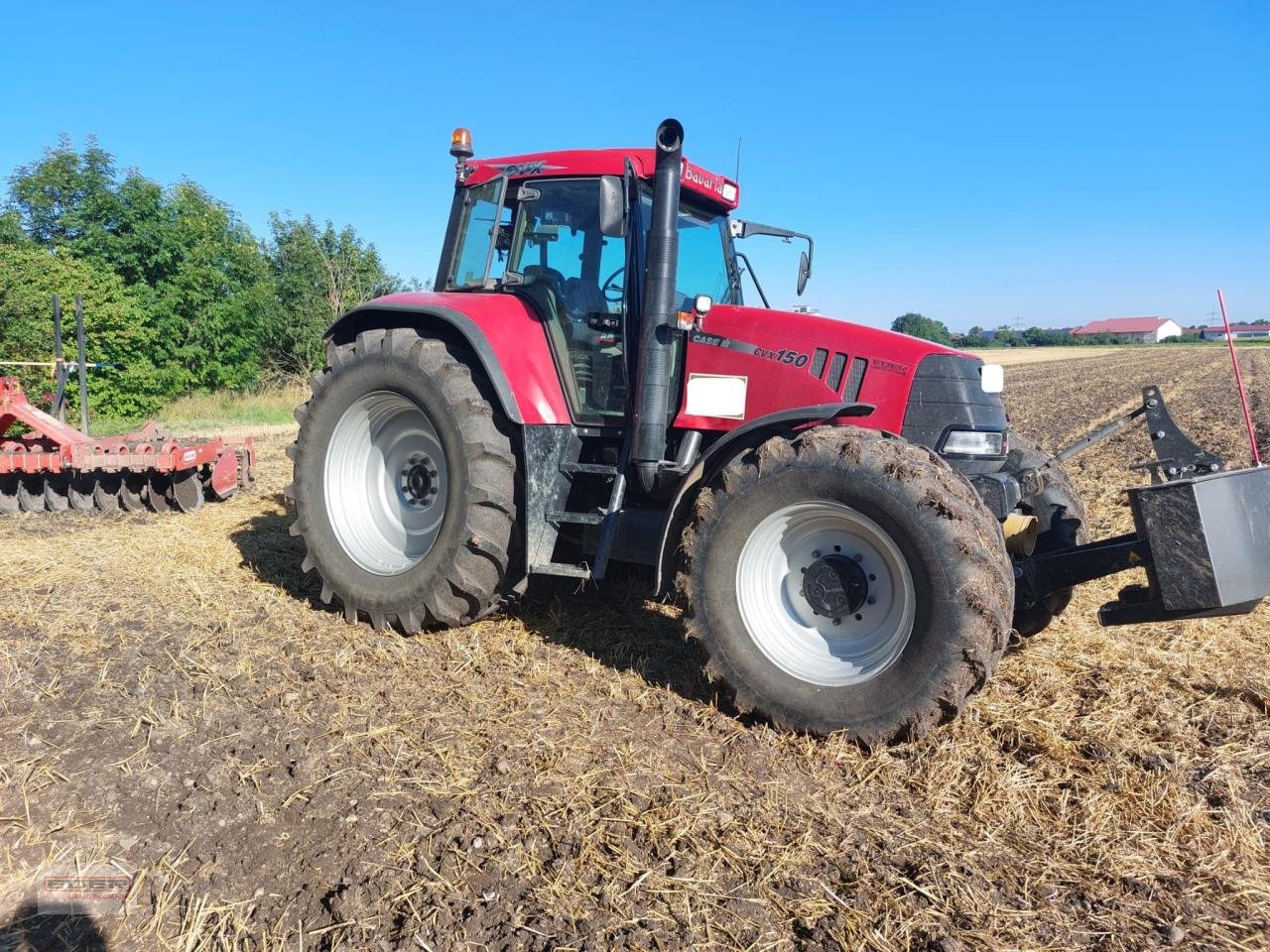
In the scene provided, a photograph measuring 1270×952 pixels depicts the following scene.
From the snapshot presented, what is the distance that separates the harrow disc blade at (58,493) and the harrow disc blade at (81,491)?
0.05m

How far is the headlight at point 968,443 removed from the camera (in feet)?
11.5

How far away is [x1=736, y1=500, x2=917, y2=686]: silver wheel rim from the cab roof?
1.83 meters

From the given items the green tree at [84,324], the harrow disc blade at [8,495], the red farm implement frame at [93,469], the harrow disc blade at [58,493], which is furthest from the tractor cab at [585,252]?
the green tree at [84,324]

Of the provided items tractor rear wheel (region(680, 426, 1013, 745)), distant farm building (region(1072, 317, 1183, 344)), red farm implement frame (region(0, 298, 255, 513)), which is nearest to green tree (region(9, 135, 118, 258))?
red farm implement frame (region(0, 298, 255, 513))

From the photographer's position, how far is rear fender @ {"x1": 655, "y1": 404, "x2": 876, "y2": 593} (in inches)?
128

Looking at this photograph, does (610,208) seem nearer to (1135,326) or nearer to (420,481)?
(420,481)

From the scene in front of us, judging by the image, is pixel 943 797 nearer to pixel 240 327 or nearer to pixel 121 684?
pixel 121 684

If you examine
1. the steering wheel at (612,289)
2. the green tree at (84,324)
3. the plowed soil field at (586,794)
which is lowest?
the plowed soil field at (586,794)

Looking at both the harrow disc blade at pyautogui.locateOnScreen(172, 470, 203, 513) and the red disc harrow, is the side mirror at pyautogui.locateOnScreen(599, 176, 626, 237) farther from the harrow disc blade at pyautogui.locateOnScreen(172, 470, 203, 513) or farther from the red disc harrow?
the harrow disc blade at pyautogui.locateOnScreen(172, 470, 203, 513)

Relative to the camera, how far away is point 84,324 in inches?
675

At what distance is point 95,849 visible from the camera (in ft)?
7.79

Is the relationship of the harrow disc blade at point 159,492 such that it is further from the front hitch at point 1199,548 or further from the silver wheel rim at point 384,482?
the front hitch at point 1199,548

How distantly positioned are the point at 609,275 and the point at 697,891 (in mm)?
2860

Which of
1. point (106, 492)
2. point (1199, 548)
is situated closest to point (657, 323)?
point (1199, 548)
